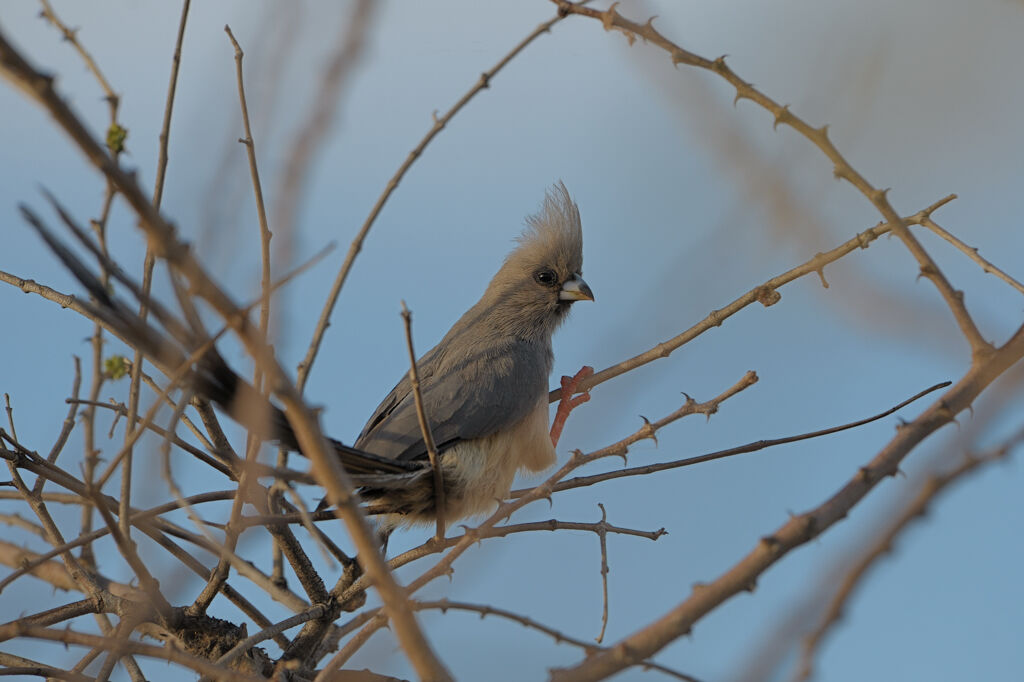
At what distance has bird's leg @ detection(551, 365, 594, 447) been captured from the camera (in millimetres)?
4492

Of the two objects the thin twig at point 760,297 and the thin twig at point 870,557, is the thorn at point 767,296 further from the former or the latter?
the thin twig at point 870,557

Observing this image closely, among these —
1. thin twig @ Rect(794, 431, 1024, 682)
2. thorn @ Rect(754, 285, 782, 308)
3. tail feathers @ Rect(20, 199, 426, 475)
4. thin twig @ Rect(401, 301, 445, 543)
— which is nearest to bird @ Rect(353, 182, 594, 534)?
thin twig @ Rect(401, 301, 445, 543)

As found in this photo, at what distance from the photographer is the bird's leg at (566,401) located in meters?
4.49

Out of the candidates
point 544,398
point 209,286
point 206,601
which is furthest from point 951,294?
point 544,398

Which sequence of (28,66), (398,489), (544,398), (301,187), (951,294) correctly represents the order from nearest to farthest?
1. (28,66)
2. (951,294)
3. (301,187)
4. (398,489)
5. (544,398)

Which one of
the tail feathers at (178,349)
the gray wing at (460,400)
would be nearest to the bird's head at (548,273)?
the gray wing at (460,400)

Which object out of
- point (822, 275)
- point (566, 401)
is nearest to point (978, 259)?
point (822, 275)

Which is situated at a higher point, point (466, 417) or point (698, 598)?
point (466, 417)

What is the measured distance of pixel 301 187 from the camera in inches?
87.6

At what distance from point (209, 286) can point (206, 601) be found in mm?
1681

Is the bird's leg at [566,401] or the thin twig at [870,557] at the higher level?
the bird's leg at [566,401]

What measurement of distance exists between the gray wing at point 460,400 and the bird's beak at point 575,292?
0.52 m

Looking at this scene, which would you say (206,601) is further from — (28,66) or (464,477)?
(28,66)

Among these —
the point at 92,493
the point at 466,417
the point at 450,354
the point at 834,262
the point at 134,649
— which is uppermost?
the point at 450,354
